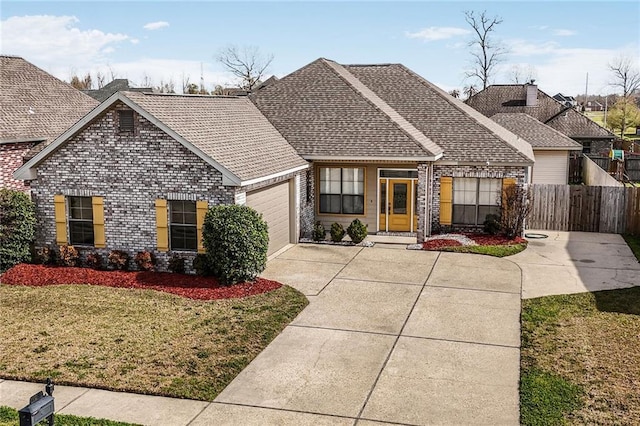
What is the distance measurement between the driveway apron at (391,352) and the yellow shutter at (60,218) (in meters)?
Answer: 5.99

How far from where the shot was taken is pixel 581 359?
440 inches

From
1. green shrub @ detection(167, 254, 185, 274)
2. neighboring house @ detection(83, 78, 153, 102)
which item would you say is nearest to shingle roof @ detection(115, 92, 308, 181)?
green shrub @ detection(167, 254, 185, 274)

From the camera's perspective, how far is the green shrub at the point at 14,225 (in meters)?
17.3

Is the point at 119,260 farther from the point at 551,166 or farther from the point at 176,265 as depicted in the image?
the point at 551,166

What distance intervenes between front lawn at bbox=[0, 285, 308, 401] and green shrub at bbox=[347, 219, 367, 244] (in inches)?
222

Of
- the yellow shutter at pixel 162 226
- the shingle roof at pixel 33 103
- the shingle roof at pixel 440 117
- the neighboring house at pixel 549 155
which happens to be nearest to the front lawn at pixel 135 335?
the yellow shutter at pixel 162 226

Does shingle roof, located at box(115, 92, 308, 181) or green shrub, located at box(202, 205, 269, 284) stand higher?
shingle roof, located at box(115, 92, 308, 181)

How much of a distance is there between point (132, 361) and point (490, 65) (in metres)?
64.8

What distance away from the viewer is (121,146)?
56.4 feet

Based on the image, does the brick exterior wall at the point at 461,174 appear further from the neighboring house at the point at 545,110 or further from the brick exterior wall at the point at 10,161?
the neighboring house at the point at 545,110

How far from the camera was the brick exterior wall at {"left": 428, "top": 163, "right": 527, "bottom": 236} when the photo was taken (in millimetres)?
21734

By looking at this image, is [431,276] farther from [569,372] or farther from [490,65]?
[490,65]

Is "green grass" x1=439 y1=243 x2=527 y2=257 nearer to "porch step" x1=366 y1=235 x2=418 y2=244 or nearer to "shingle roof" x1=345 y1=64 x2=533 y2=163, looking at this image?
"porch step" x1=366 y1=235 x2=418 y2=244

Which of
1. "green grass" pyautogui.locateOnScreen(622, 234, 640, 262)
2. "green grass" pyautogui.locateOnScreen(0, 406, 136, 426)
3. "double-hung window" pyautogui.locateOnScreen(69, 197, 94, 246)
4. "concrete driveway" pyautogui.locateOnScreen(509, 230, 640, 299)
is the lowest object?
"green grass" pyautogui.locateOnScreen(0, 406, 136, 426)
